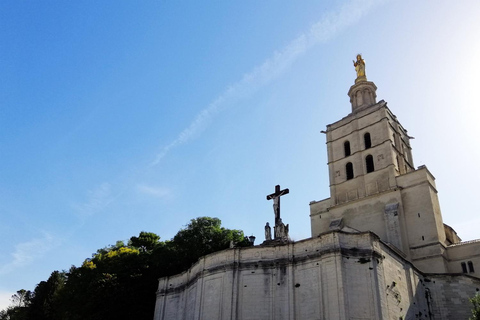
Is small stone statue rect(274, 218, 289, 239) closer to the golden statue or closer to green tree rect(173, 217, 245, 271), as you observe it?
green tree rect(173, 217, 245, 271)

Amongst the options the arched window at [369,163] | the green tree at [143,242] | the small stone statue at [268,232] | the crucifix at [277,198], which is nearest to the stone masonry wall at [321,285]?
the small stone statue at [268,232]

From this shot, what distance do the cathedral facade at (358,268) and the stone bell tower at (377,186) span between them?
91 mm

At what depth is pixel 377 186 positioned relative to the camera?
37.0 m

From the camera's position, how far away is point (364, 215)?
3606 cm

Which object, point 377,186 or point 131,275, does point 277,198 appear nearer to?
point 377,186

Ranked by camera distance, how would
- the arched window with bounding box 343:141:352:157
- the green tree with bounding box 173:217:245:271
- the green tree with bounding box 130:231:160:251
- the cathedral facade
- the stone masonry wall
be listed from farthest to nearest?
the green tree with bounding box 130:231:160:251 → the arched window with bounding box 343:141:352:157 → the green tree with bounding box 173:217:245:271 → the cathedral facade → the stone masonry wall

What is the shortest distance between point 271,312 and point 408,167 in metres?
23.9

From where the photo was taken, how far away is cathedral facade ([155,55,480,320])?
74.7 ft

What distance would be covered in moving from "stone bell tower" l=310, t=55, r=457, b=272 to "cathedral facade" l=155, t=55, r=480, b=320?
9cm

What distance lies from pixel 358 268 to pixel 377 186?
1563cm

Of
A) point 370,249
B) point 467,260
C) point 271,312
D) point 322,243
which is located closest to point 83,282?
point 271,312

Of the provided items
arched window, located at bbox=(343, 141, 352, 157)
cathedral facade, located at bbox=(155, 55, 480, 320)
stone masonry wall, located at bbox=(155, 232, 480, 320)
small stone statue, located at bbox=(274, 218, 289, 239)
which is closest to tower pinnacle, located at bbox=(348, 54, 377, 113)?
arched window, located at bbox=(343, 141, 352, 157)

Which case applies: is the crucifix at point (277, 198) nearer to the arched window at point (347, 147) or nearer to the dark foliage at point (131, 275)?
the dark foliage at point (131, 275)

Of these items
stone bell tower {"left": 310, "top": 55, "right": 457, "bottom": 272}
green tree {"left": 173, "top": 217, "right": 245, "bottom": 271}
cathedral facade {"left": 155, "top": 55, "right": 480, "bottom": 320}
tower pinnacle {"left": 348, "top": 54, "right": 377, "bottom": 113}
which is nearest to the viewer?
cathedral facade {"left": 155, "top": 55, "right": 480, "bottom": 320}
